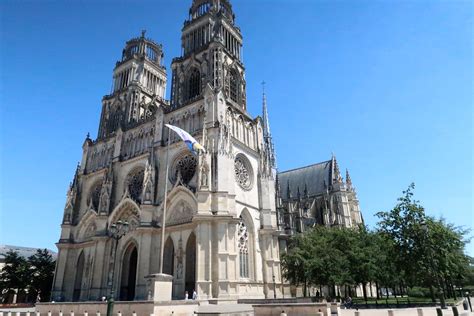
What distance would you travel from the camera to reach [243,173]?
125 feet

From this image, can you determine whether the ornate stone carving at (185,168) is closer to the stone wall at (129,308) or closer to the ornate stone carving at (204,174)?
the ornate stone carving at (204,174)

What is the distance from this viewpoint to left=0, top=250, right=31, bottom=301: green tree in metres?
44.9

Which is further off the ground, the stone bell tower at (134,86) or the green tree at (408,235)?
the stone bell tower at (134,86)

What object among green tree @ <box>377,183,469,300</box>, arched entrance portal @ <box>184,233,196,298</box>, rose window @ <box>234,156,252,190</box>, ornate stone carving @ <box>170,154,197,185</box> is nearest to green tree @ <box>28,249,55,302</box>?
ornate stone carving @ <box>170,154,197,185</box>

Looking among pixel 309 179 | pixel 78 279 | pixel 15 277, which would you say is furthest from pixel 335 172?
pixel 15 277

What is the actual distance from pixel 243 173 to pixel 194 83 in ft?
47.9

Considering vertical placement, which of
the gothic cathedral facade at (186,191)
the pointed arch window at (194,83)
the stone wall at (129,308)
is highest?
the pointed arch window at (194,83)

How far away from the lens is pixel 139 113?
162 feet

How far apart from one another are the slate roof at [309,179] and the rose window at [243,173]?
85.5ft

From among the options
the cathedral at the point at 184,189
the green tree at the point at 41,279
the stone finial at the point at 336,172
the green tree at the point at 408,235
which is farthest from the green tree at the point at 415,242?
the green tree at the point at 41,279

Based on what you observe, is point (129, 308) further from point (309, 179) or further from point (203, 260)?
point (309, 179)

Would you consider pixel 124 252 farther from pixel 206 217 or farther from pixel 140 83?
pixel 140 83

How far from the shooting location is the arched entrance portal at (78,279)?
40188mm

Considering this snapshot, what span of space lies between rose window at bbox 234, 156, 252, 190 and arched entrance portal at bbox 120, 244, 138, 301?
48.4 feet
